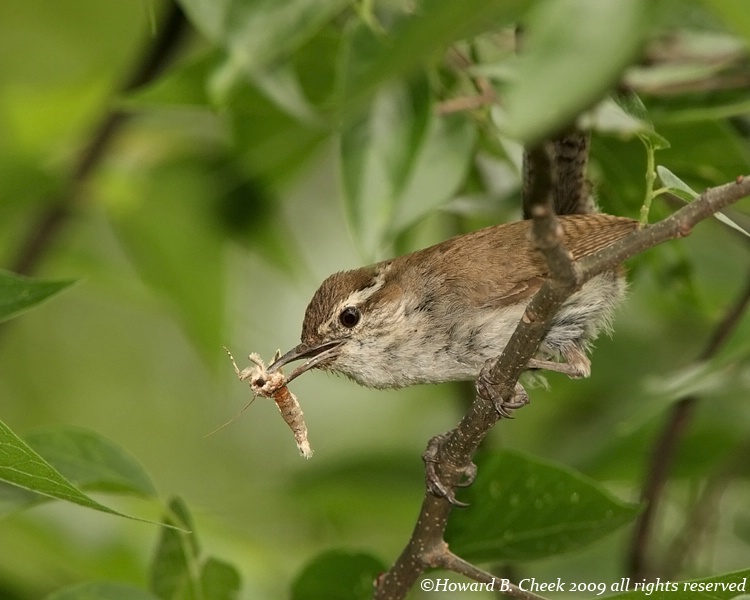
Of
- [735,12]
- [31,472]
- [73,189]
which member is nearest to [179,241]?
[73,189]

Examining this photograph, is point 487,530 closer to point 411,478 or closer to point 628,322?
point 411,478

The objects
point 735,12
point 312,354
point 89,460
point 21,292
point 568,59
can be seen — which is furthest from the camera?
point 312,354

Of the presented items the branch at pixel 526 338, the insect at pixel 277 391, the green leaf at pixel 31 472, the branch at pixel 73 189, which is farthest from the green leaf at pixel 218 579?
the branch at pixel 73 189

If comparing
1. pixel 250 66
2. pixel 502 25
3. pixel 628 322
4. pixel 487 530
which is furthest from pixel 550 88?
pixel 628 322

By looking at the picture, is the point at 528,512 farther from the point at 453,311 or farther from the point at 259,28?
the point at 259,28

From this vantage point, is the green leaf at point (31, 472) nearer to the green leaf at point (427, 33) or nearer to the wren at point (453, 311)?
the green leaf at point (427, 33)

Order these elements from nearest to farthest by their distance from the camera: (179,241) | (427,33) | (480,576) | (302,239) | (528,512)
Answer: (427,33)
(480,576)
(528,512)
(179,241)
(302,239)
